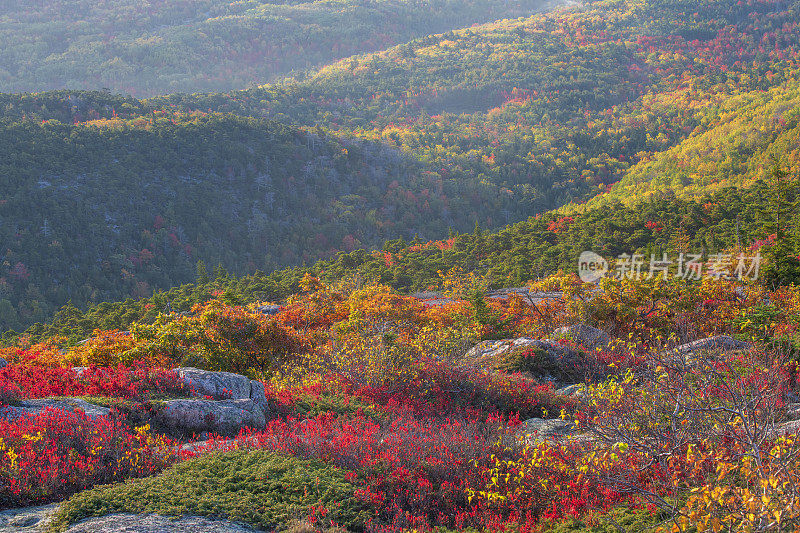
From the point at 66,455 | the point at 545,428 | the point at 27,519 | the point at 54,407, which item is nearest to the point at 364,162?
the point at 545,428

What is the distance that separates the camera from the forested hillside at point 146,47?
15275 centimetres

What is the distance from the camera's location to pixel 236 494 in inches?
197

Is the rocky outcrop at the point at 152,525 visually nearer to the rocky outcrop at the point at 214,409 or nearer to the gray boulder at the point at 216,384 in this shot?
the rocky outcrop at the point at 214,409

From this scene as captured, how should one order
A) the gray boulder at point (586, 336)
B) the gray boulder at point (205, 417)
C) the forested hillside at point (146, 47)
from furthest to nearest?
1. the forested hillside at point (146, 47)
2. the gray boulder at point (586, 336)
3. the gray boulder at point (205, 417)

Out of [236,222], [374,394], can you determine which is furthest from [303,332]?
[236,222]

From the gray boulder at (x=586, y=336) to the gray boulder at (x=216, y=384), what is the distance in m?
7.77

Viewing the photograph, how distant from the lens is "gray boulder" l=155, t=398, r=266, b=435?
7098mm

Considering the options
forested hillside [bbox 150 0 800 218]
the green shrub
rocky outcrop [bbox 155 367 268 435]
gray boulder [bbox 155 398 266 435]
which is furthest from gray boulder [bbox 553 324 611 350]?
forested hillside [bbox 150 0 800 218]

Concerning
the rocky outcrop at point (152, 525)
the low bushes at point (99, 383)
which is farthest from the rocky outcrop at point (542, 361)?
the rocky outcrop at point (152, 525)

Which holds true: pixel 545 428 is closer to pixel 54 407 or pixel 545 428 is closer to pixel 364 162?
pixel 54 407

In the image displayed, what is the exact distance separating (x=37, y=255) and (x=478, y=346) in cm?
3929

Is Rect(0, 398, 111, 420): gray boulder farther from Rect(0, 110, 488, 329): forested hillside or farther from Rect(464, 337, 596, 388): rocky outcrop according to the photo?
Rect(0, 110, 488, 329): forested hillside

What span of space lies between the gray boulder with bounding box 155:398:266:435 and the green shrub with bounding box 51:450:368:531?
4.94 ft

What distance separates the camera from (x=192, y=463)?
5.50 meters
